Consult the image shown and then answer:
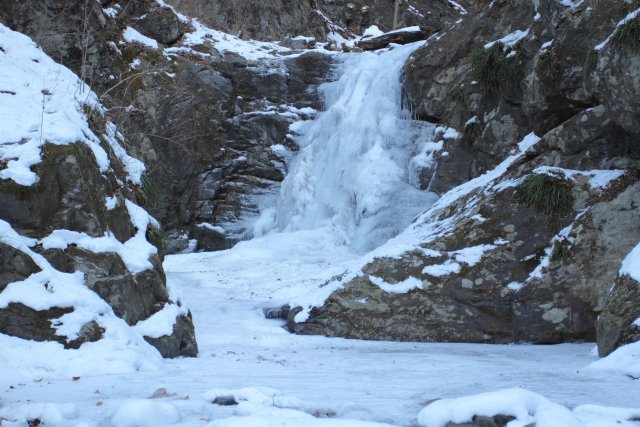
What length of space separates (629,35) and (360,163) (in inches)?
322

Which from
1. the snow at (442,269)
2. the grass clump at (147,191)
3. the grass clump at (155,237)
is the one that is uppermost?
the grass clump at (147,191)

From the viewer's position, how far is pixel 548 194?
24.6ft

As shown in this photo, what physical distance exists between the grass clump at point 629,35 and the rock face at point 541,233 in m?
0.05

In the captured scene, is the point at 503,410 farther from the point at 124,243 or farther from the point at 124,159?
the point at 124,159

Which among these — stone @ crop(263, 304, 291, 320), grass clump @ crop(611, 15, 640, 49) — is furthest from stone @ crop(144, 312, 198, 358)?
grass clump @ crop(611, 15, 640, 49)

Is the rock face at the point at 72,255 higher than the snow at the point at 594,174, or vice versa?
the snow at the point at 594,174

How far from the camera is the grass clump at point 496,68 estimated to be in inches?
409

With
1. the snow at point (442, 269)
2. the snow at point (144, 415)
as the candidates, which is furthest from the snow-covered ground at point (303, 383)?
the snow at point (442, 269)

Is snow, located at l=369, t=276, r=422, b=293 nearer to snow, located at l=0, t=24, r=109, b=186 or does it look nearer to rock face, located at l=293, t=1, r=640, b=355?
rock face, located at l=293, t=1, r=640, b=355

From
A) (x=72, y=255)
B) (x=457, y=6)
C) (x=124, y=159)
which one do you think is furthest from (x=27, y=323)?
(x=457, y=6)

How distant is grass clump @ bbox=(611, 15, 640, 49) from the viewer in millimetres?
6383

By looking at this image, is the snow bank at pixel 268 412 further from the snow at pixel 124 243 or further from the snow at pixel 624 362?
the snow at pixel 124 243

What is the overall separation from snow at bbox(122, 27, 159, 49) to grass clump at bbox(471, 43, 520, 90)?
1006 centimetres

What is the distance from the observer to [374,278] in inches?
311
